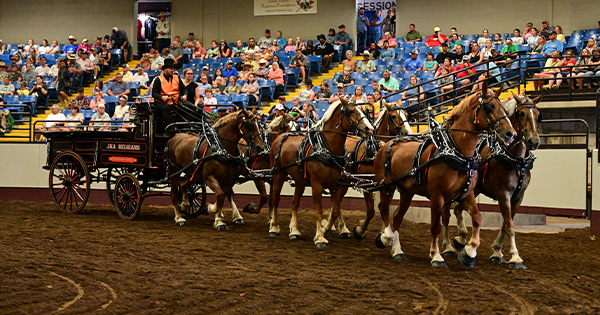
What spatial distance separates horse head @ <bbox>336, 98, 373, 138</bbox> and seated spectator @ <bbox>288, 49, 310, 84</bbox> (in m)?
11.0

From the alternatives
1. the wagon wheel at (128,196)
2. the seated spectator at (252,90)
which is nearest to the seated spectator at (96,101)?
the seated spectator at (252,90)

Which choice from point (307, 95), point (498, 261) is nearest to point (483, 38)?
point (307, 95)

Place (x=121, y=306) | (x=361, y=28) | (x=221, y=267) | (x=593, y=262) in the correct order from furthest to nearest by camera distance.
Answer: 1. (x=361, y=28)
2. (x=593, y=262)
3. (x=221, y=267)
4. (x=121, y=306)

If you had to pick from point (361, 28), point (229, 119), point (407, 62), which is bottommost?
point (229, 119)

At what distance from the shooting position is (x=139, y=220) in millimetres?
12391

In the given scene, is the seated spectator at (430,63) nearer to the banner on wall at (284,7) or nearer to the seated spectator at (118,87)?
the banner on wall at (284,7)

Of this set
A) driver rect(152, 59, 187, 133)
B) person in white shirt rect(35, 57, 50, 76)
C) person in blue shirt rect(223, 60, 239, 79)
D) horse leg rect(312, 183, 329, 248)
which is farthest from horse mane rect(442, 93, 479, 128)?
person in white shirt rect(35, 57, 50, 76)

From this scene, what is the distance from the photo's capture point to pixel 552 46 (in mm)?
17078

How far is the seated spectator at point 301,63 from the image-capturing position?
67.4 feet

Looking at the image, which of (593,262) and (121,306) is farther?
(593,262)

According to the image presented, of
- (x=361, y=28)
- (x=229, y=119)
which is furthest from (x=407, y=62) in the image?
(x=229, y=119)

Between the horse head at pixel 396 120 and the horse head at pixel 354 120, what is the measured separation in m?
0.90

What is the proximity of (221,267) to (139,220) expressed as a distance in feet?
16.6

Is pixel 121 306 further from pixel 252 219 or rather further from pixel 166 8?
pixel 166 8
